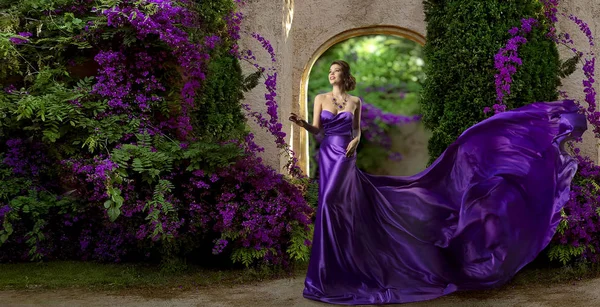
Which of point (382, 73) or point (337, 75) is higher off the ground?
point (382, 73)

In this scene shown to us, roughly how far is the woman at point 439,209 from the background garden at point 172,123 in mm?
1067

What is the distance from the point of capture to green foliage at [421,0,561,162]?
21.6 ft

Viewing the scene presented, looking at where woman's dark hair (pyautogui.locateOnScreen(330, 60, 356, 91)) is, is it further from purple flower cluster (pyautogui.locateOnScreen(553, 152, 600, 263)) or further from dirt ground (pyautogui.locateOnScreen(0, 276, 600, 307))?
purple flower cluster (pyautogui.locateOnScreen(553, 152, 600, 263))

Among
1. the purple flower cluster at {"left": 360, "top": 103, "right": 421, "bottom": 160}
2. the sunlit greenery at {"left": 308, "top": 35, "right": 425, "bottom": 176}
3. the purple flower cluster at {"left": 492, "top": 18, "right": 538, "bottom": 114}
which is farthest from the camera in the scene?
the sunlit greenery at {"left": 308, "top": 35, "right": 425, "bottom": 176}

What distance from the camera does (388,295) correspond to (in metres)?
4.79

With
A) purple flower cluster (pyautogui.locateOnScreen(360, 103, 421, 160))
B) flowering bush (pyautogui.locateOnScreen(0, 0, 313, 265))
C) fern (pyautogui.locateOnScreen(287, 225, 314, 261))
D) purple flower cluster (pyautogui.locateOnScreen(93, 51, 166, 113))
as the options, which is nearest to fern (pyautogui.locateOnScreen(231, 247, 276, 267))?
flowering bush (pyautogui.locateOnScreen(0, 0, 313, 265))

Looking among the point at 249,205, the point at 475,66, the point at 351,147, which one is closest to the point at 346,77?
the point at 351,147

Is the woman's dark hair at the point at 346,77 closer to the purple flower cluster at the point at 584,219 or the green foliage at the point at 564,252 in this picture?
the purple flower cluster at the point at 584,219

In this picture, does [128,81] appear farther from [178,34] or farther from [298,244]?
[298,244]

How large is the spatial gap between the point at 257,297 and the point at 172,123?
200 cm

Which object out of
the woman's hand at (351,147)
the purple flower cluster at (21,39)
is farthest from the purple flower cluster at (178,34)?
the woman's hand at (351,147)

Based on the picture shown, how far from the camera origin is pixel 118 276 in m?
5.93

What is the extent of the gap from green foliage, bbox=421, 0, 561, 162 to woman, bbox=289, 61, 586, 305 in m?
1.27

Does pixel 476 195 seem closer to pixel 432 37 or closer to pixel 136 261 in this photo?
pixel 432 37
